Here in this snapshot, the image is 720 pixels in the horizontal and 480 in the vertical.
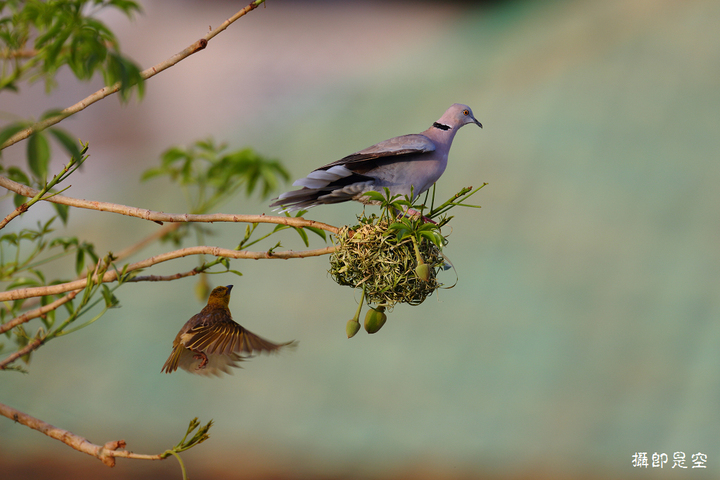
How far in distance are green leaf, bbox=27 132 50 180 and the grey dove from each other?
0.51 m

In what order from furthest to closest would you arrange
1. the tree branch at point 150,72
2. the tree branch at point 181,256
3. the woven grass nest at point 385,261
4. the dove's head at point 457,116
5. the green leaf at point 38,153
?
the dove's head at point 457,116
the woven grass nest at point 385,261
the tree branch at point 181,256
the tree branch at point 150,72
the green leaf at point 38,153

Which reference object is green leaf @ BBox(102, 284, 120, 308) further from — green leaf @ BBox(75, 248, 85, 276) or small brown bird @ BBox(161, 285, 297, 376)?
green leaf @ BBox(75, 248, 85, 276)

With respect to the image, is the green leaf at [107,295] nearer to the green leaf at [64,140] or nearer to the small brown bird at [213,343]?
the small brown bird at [213,343]

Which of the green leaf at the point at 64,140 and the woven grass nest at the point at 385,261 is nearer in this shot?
the green leaf at the point at 64,140

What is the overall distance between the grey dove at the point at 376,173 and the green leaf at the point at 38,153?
514mm

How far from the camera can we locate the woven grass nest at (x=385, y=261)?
46.4 inches

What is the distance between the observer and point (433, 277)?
1.17m

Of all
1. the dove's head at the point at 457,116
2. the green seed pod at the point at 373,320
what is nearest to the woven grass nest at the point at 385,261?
the green seed pod at the point at 373,320

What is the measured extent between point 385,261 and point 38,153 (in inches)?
25.6

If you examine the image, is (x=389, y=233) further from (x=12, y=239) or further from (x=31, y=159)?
(x=12, y=239)

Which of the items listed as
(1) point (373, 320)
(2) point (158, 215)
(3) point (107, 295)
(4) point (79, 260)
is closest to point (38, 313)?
(3) point (107, 295)

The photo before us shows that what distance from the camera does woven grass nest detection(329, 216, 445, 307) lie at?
118 centimetres

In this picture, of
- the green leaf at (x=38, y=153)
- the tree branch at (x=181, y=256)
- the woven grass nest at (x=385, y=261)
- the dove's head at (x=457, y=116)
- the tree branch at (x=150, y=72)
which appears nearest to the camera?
the green leaf at (x=38, y=153)

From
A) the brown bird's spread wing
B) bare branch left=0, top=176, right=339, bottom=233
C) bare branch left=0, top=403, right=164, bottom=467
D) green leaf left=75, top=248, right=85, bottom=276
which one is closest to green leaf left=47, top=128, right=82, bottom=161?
bare branch left=0, top=176, right=339, bottom=233
